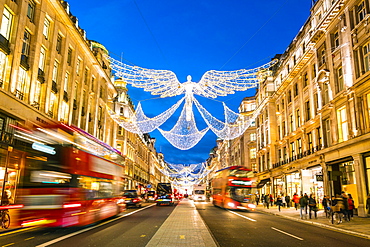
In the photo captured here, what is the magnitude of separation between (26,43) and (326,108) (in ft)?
85.2

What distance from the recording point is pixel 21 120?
75.7 ft

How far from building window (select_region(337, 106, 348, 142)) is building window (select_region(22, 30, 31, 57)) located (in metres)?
26.0

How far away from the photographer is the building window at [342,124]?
998 inches

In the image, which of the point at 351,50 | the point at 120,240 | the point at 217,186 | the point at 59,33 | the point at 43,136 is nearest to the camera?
the point at 120,240

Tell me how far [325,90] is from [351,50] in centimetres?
595

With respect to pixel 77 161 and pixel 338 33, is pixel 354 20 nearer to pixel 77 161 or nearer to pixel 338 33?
pixel 338 33

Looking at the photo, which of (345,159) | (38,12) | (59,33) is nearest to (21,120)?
(38,12)

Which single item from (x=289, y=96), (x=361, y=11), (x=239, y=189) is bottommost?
(x=239, y=189)

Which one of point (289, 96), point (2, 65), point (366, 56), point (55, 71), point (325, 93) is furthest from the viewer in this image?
point (289, 96)

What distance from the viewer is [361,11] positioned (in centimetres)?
2289

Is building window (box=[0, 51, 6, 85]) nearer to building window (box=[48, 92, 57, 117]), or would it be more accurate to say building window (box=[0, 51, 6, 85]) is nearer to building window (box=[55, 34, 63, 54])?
building window (box=[48, 92, 57, 117])

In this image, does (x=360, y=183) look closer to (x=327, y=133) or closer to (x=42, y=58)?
(x=327, y=133)

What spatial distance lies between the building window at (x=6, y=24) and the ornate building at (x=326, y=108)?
79.3ft

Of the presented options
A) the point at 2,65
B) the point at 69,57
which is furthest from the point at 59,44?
the point at 2,65
